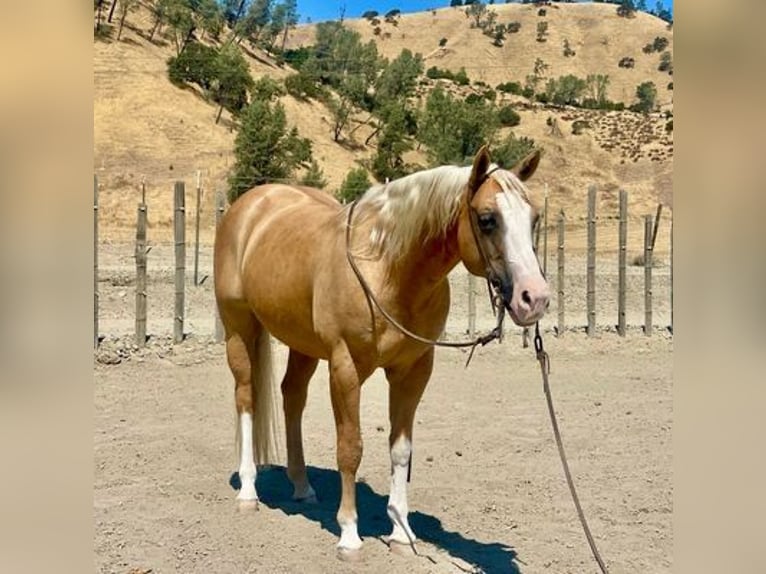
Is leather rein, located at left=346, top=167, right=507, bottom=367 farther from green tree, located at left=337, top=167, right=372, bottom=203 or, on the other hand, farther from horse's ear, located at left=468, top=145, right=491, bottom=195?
green tree, located at left=337, top=167, right=372, bottom=203

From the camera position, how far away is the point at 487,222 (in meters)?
2.52

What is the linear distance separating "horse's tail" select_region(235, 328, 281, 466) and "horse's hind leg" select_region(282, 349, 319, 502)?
99 millimetres

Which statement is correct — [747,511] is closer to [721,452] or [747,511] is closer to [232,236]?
[721,452]

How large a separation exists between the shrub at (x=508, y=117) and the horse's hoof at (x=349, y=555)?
4265 cm

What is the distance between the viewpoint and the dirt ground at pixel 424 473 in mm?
→ 3252

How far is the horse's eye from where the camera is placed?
8.21ft

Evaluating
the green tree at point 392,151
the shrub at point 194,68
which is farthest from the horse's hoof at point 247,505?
the shrub at point 194,68

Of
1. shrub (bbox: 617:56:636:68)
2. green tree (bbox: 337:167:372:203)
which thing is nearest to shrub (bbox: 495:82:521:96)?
shrub (bbox: 617:56:636:68)

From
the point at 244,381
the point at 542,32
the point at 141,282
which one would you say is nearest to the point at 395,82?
the point at 141,282

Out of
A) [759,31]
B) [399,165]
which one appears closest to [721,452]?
[759,31]

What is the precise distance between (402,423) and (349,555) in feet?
1.97

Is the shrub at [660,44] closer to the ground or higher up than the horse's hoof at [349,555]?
higher up

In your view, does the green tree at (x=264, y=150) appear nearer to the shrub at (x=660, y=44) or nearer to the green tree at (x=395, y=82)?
the green tree at (x=395, y=82)

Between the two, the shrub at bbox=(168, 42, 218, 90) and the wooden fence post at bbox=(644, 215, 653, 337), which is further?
the shrub at bbox=(168, 42, 218, 90)
